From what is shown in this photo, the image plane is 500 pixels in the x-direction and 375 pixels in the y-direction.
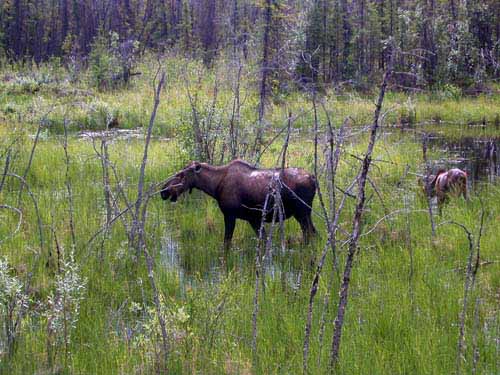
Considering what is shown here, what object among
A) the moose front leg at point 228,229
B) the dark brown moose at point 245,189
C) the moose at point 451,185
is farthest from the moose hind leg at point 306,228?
the moose at point 451,185

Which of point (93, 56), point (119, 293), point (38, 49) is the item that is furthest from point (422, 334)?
point (38, 49)

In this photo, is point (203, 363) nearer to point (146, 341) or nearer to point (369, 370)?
point (146, 341)

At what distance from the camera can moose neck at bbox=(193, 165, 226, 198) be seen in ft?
26.0

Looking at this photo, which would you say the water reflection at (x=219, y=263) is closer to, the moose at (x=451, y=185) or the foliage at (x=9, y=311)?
the foliage at (x=9, y=311)

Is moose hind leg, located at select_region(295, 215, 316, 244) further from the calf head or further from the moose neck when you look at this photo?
the calf head

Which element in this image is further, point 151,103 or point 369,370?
point 151,103

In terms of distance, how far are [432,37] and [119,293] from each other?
24.7 meters

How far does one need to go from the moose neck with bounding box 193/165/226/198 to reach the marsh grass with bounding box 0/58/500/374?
577mm

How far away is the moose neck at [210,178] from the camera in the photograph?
26.0 feet

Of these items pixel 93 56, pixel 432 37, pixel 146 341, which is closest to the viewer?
pixel 146 341

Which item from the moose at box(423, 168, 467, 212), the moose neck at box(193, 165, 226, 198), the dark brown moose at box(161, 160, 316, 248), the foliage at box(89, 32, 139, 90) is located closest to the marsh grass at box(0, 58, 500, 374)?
the moose at box(423, 168, 467, 212)

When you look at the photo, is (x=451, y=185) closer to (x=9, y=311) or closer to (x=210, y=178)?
(x=210, y=178)

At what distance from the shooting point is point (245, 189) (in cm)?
769

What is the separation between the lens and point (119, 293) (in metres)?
6.09
